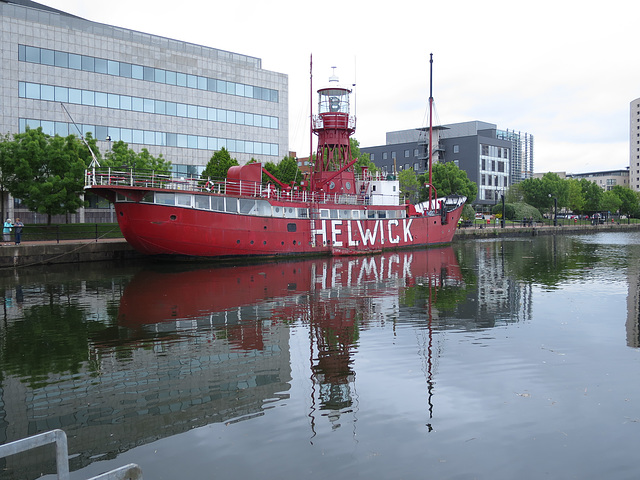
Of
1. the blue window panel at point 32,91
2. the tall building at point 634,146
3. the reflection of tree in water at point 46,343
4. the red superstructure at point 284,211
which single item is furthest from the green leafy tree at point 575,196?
the reflection of tree in water at point 46,343

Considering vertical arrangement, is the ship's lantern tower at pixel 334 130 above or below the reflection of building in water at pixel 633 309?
above

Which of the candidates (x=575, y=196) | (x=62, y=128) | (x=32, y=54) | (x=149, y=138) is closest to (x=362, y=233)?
(x=149, y=138)

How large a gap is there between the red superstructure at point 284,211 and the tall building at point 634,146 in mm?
140629

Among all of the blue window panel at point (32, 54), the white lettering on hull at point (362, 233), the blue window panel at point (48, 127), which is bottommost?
the white lettering on hull at point (362, 233)

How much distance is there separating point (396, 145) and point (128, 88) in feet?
248

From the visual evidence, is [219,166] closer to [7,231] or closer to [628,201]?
[7,231]

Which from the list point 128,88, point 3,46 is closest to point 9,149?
point 3,46

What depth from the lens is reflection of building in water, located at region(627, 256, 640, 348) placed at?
45.3 ft

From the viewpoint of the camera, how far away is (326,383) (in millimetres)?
10281

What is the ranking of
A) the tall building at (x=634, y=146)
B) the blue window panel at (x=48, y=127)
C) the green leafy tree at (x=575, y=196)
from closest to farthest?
the blue window panel at (x=48, y=127)
the green leafy tree at (x=575, y=196)
the tall building at (x=634, y=146)

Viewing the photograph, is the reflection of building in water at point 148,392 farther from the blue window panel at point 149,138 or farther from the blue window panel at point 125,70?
the blue window panel at point 125,70

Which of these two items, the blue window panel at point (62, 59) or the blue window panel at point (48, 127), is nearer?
the blue window panel at point (48, 127)

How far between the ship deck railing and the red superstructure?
8cm

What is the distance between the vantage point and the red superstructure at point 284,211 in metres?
30.4
